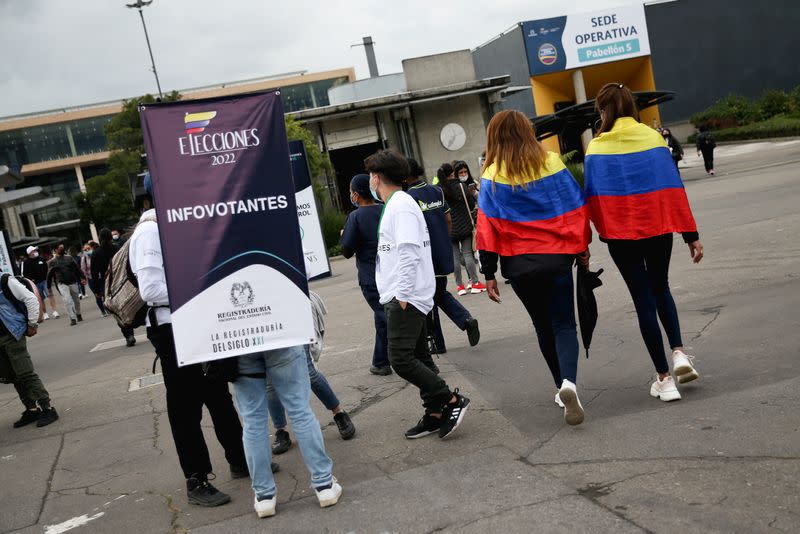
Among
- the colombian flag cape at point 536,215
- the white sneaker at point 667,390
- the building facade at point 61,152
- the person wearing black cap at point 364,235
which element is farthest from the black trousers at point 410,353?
the building facade at point 61,152

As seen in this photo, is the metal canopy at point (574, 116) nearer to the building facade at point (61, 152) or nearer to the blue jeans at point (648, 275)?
the blue jeans at point (648, 275)

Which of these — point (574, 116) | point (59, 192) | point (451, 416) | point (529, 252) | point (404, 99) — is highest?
point (59, 192)

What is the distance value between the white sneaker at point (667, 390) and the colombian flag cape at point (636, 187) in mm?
932

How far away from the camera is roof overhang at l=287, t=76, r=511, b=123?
3025cm

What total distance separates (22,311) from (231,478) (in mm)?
4008

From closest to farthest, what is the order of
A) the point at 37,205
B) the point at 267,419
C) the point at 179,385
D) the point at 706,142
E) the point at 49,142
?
the point at 267,419
the point at 179,385
the point at 706,142
the point at 37,205
the point at 49,142

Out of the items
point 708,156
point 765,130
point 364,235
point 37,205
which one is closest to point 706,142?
point 708,156

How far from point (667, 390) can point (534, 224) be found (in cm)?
134

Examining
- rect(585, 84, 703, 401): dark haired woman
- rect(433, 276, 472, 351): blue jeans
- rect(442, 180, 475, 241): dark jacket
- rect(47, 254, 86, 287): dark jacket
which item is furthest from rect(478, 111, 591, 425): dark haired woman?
rect(47, 254, 86, 287): dark jacket

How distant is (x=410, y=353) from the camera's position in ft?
17.2

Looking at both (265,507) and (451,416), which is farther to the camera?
(451,416)

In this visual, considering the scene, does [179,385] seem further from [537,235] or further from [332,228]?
[332,228]

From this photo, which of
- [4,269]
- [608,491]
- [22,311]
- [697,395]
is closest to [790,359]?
[697,395]

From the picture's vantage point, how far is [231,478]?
531cm
